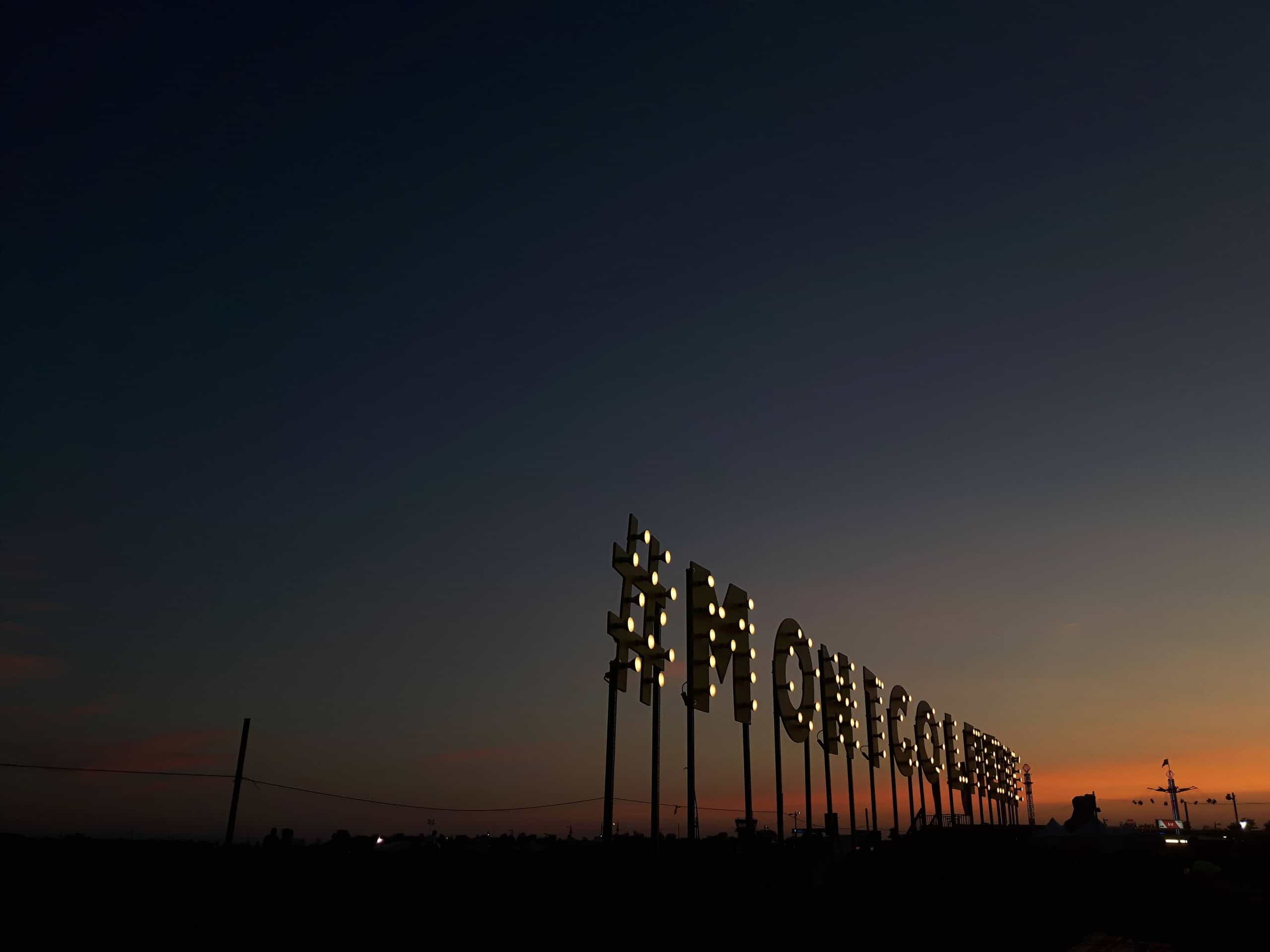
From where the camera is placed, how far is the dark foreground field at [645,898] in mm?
17594

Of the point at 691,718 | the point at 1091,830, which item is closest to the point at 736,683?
the point at 691,718

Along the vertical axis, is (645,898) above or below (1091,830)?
below

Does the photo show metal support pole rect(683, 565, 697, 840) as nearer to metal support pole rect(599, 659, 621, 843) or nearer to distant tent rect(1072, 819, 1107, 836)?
metal support pole rect(599, 659, 621, 843)

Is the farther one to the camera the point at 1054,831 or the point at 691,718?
Result: the point at 1054,831

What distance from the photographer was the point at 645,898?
63.3ft

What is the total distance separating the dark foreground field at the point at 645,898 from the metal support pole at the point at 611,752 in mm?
850

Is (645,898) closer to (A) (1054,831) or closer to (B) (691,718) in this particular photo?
(B) (691,718)

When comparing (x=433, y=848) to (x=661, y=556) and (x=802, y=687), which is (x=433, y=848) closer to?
(x=802, y=687)

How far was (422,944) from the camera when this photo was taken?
16.5 meters

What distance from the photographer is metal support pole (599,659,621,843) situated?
22.1m

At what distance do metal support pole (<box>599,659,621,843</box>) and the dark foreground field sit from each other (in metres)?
0.85

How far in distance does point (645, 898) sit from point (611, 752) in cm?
423

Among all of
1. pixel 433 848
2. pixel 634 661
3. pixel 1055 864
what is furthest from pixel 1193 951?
pixel 433 848

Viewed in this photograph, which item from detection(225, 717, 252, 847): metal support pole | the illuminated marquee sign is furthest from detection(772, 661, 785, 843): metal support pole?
detection(225, 717, 252, 847): metal support pole
